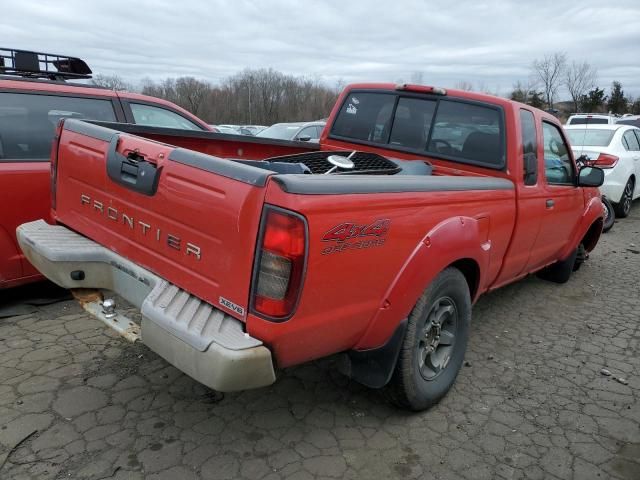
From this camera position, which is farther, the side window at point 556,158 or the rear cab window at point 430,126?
the side window at point 556,158

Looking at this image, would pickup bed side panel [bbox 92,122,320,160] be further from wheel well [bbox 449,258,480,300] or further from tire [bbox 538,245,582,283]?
tire [bbox 538,245,582,283]

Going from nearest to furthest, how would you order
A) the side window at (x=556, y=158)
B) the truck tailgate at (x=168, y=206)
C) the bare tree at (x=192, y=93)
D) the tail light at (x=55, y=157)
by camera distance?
the truck tailgate at (x=168, y=206) < the tail light at (x=55, y=157) < the side window at (x=556, y=158) < the bare tree at (x=192, y=93)

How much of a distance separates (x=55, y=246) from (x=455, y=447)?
243 cm

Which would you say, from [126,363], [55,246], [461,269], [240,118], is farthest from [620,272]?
[240,118]

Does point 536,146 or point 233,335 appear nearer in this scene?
point 233,335

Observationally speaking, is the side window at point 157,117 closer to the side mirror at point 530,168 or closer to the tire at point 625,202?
the side mirror at point 530,168

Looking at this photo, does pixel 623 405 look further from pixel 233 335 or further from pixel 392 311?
pixel 233 335

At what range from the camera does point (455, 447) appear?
274cm

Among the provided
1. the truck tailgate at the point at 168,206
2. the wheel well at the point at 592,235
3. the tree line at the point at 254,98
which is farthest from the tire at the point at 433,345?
the tree line at the point at 254,98

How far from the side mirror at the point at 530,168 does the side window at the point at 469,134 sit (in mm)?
238

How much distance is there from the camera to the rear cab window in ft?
12.5

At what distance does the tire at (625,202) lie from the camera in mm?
9304

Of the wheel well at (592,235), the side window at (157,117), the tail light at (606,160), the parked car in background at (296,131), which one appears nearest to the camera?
the side window at (157,117)

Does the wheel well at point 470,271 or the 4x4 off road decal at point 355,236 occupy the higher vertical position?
the 4x4 off road decal at point 355,236
